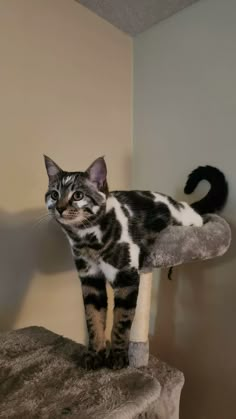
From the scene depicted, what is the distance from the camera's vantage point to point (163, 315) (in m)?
1.55

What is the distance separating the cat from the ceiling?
35.4 inches

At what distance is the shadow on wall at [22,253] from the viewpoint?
117cm

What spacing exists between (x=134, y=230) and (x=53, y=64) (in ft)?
2.63

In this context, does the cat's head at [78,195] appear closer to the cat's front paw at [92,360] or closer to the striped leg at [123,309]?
the striped leg at [123,309]

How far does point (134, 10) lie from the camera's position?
1453 millimetres

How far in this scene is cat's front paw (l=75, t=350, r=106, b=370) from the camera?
83 cm

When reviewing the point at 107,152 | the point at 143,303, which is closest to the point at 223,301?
the point at 143,303

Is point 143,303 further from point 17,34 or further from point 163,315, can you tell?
point 17,34

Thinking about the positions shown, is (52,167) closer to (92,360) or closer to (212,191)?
(92,360)

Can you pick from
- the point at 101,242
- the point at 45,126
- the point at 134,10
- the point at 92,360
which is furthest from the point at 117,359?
the point at 134,10

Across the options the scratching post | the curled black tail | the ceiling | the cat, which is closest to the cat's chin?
the cat

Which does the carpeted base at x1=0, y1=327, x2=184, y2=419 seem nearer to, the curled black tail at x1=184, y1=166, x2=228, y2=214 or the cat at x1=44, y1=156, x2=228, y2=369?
the cat at x1=44, y1=156, x2=228, y2=369

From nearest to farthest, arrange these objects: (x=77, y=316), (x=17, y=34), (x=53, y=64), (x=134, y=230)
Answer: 1. (x=134, y=230)
2. (x=17, y=34)
3. (x=53, y=64)
4. (x=77, y=316)

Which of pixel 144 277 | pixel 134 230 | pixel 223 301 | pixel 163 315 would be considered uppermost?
pixel 134 230
